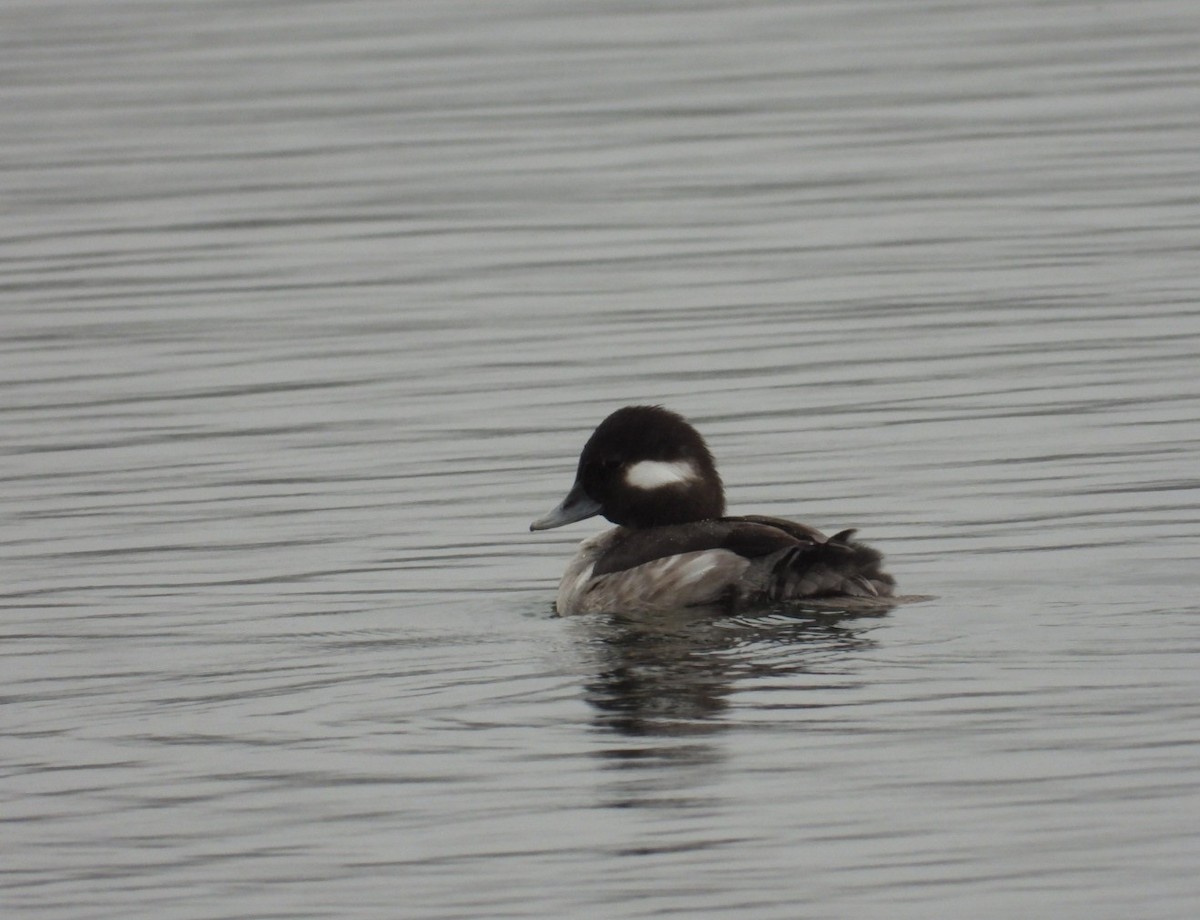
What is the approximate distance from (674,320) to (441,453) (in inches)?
133

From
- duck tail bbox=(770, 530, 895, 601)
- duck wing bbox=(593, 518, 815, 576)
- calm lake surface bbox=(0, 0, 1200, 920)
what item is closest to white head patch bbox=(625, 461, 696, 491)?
duck wing bbox=(593, 518, 815, 576)

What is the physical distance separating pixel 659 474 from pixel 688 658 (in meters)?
1.68

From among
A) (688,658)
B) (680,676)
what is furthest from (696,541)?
(680,676)

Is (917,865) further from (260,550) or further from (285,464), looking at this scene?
(285,464)

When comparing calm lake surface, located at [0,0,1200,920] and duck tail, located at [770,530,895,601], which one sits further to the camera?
duck tail, located at [770,530,895,601]

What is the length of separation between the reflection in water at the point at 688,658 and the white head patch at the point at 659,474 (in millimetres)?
780

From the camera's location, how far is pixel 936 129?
22562mm

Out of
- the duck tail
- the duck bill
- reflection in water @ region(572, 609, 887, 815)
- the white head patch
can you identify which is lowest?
reflection in water @ region(572, 609, 887, 815)

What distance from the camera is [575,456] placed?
44.9 ft

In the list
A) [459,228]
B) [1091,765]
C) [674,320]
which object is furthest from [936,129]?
[1091,765]

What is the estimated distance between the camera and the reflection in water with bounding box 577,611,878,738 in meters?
8.80

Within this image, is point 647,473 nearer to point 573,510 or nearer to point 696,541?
point 573,510

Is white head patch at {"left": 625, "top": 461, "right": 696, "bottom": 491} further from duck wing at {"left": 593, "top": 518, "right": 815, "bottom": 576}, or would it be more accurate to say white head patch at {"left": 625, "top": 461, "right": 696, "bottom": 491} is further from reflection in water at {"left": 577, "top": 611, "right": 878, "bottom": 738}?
reflection in water at {"left": 577, "top": 611, "right": 878, "bottom": 738}

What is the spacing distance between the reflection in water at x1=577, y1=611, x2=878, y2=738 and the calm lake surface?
0.11 ft
